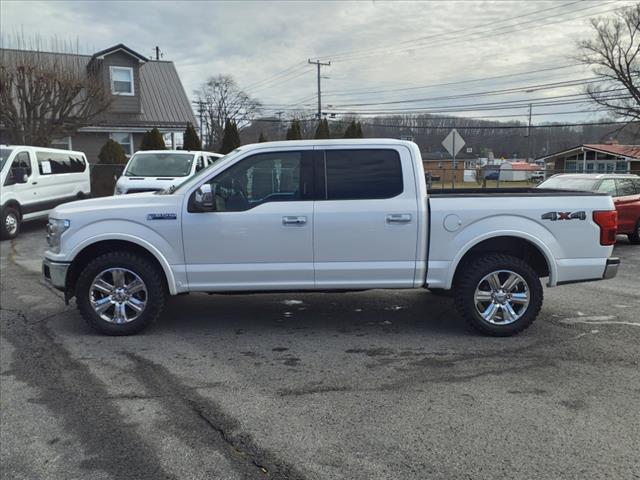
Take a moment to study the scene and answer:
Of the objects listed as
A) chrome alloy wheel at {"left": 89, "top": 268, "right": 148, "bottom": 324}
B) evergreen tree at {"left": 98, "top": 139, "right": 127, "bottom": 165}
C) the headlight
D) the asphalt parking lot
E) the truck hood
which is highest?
evergreen tree at {"left": 98, "top": 139, "right": 127, "bottom": 165}

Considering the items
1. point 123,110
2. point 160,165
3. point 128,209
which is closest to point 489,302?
point 128,209

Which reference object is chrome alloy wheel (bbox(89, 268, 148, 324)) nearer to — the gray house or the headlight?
the headlight

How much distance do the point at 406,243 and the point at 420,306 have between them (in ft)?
5.18

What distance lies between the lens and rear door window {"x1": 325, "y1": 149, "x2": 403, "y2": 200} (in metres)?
5.32

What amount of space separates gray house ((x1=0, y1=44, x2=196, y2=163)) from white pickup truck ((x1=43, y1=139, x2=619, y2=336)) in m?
23.1

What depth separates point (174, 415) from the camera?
376 cm

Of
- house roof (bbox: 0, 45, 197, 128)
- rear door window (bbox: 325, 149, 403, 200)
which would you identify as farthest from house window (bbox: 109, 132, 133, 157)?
rear door window (bbox: 325, 149, 403, 200)

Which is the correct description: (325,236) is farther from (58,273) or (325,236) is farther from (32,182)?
(32,182)

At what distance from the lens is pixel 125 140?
28031 millimetres

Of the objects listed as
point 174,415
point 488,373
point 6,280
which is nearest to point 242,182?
point 174,415

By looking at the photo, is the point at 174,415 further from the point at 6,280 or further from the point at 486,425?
the point at 6,280

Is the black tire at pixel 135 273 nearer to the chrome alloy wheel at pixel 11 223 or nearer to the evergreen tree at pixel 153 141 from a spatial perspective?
the chrome alloy wheel at pixel 11 223

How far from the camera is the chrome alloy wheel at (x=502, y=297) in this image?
536cm

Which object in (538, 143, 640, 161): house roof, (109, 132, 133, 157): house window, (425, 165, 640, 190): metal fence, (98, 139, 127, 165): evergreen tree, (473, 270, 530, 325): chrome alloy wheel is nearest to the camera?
(473, 270, 530, 325): chrome alloy wheel
